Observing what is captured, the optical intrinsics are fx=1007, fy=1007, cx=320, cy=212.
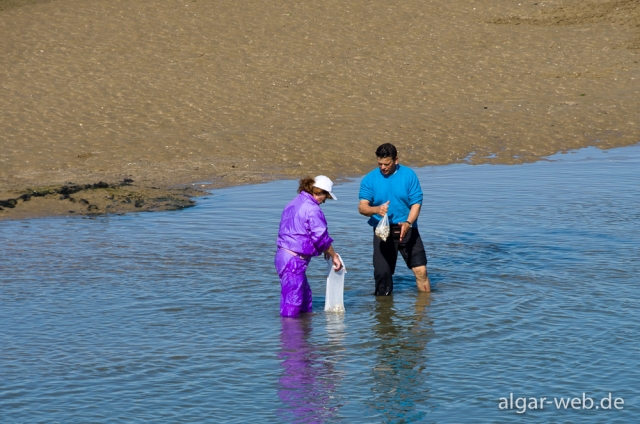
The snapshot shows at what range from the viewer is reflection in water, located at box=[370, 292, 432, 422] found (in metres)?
7.36

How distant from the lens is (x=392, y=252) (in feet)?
32.5

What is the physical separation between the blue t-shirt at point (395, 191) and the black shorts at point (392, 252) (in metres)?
0.16

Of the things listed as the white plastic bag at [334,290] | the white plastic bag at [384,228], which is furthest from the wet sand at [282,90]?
the white plastic bag at [384,228]

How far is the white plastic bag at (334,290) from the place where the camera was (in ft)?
31.1

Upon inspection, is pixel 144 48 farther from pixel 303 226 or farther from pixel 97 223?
pixel 303 226

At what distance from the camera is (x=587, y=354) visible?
8.37m

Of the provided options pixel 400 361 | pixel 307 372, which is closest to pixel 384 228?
pixel 400 361

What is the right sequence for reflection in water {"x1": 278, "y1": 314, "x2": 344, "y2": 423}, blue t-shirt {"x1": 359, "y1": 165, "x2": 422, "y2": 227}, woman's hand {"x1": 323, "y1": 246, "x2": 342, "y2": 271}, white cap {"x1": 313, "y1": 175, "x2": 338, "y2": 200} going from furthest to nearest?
blue t-shirt {"x1": 359, "y1": 165, "x2": 422, "y2": 227}
woman's hand {"x1": 323, "y1": 246, "x2": 342, "y2": 271}
white cap {"x1": 313, "y1": 175, "x2": 338, "y2": 200}
reflection in water {"x1": 278, "y1": 314, "x2": 344, "y2": 423}

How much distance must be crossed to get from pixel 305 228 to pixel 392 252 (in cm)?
121

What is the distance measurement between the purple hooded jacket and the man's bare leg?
1.28m

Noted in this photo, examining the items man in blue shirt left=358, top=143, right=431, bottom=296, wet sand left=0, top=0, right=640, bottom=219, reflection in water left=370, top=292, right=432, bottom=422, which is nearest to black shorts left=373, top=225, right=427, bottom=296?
man in blue shirt left=358, top=143, right=431, bottom=296

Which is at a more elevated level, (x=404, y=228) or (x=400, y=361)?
(x=404, y=228)

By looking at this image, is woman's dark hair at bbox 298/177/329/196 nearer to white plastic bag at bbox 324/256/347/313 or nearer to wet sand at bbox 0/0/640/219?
white plastic bag at bbox 324/256/347/313

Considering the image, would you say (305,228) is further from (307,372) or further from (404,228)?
(307,372)
